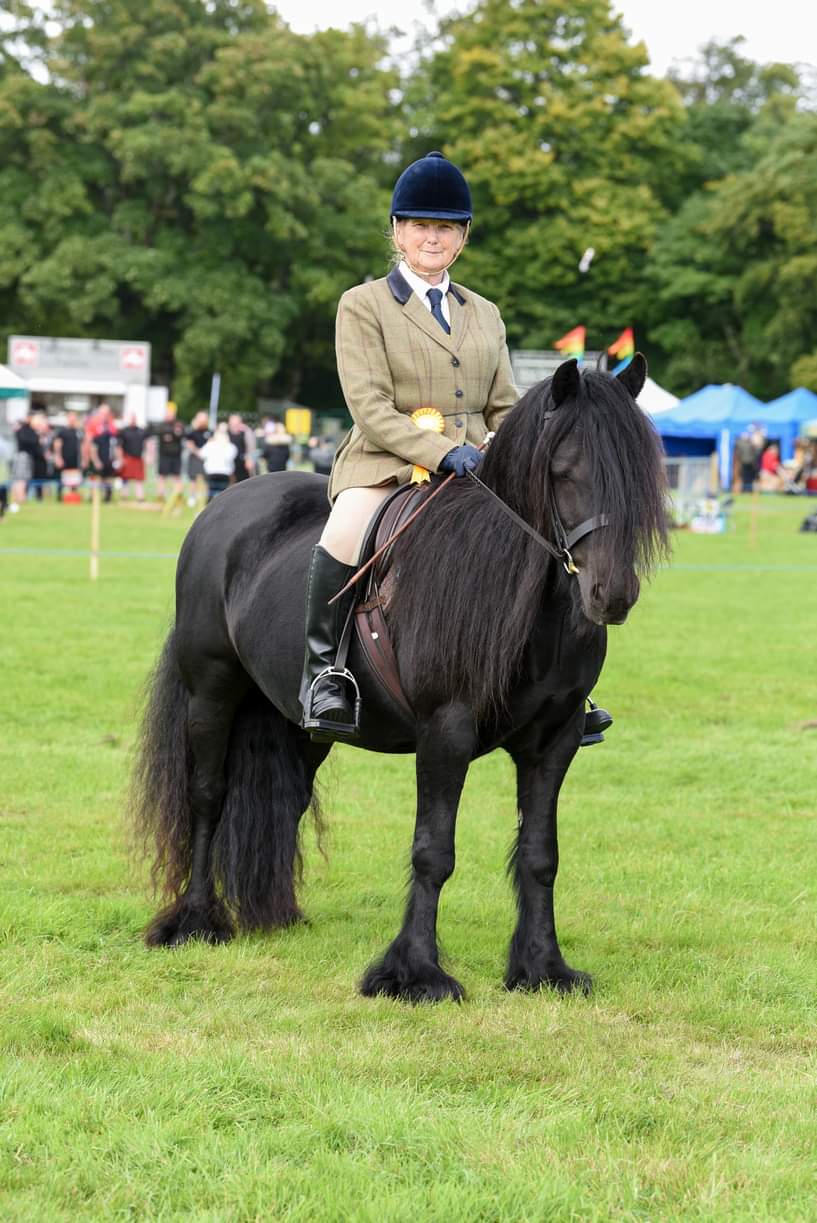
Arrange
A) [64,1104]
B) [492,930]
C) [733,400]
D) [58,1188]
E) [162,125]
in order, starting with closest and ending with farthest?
[58,1188], [64,1104], [492,930], [733,400], [162,125]

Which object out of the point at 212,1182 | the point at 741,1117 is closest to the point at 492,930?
the point at 741,1117

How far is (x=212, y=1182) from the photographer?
3.73m

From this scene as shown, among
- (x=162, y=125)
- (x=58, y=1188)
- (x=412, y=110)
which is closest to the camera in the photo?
(x=58, y=1188)

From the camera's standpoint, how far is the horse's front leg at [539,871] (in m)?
5.47

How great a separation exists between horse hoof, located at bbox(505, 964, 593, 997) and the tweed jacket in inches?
74.9

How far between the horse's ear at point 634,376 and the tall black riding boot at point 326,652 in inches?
49.5

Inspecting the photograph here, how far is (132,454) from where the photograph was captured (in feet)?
118

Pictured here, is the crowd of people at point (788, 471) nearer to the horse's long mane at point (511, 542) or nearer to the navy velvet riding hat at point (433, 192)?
the navy velvet riding hat at point (433, 192)

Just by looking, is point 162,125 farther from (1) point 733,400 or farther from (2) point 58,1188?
(2) point 58,1188

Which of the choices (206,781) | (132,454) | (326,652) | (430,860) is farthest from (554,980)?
(132,454)

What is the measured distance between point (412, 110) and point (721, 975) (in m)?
66.5

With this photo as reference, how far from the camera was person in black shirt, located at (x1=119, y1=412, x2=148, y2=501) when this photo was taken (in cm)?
3581

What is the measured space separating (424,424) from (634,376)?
0.88 metres

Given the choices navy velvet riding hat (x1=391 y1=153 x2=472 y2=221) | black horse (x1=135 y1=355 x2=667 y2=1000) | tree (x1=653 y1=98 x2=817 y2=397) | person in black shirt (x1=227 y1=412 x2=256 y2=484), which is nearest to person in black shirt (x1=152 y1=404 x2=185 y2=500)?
person in black shirt (x1=227 y1=412 x2=256 y2=484)
